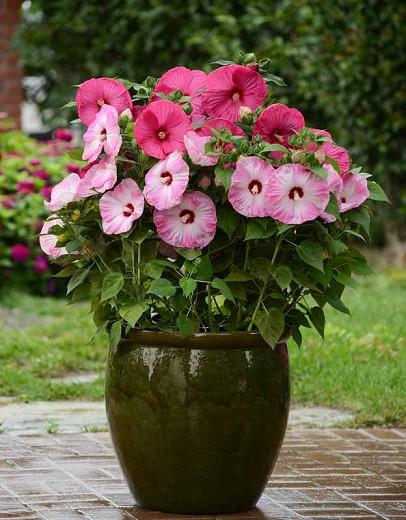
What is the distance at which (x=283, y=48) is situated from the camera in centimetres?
1114

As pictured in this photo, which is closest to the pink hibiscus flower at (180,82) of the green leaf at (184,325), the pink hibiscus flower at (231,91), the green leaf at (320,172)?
the pink hibiscus flower at (231,91)

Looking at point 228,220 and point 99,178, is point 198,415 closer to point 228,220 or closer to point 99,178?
point 228,220

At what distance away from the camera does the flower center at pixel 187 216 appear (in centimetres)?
368

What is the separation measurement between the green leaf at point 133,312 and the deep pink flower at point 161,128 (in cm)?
49

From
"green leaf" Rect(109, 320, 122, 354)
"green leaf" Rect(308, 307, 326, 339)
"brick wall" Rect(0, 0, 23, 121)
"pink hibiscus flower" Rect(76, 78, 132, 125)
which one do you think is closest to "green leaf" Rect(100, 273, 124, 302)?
"green leaf" Rect(109, 320, 122, 354)

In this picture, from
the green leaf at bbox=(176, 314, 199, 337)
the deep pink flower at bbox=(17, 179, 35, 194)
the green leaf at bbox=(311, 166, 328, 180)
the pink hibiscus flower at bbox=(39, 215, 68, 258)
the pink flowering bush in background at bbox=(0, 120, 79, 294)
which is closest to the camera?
the green leaf at bbox=(311, 166, 328, 180)

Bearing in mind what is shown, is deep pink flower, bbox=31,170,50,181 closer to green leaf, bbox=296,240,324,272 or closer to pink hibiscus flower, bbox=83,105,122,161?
pink hibiscus flower, bbox=83,105,122,161

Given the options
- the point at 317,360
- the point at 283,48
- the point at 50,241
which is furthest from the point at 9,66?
the point at 50,241

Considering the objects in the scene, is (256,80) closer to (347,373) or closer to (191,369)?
(191,369)

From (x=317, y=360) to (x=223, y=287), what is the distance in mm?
2923

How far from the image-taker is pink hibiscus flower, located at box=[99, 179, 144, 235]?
145 inches

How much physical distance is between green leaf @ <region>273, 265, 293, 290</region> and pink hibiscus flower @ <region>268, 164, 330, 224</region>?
177 mm

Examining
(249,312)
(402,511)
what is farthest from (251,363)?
(402,511)

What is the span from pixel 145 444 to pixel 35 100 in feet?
39.5
